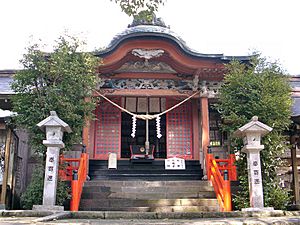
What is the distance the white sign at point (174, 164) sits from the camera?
12.1 meters

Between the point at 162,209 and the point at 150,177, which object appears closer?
the point at 162,209

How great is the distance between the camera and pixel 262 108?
928cm

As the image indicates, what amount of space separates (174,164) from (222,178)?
319cm

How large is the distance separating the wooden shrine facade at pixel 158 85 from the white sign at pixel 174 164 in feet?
2.12

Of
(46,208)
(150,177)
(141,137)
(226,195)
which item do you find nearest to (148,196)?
(150,177)

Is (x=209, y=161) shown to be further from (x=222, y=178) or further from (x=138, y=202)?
(x=138, y=202)

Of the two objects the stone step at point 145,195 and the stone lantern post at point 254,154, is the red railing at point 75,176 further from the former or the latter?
the stone lantern post at point 254,154

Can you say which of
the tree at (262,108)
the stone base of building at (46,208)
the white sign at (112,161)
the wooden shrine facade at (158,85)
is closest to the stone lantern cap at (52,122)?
the stone base of building at (46,208)

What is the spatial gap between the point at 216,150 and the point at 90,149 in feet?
14.6

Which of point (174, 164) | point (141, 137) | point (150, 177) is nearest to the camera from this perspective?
point (150, 177)

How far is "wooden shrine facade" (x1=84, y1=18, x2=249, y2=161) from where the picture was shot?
11328 millimetres

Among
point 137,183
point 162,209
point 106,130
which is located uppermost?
point 106,130

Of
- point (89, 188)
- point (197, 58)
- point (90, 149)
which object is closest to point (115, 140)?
point (90, 149)

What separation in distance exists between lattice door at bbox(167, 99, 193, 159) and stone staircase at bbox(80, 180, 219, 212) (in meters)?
2.65
